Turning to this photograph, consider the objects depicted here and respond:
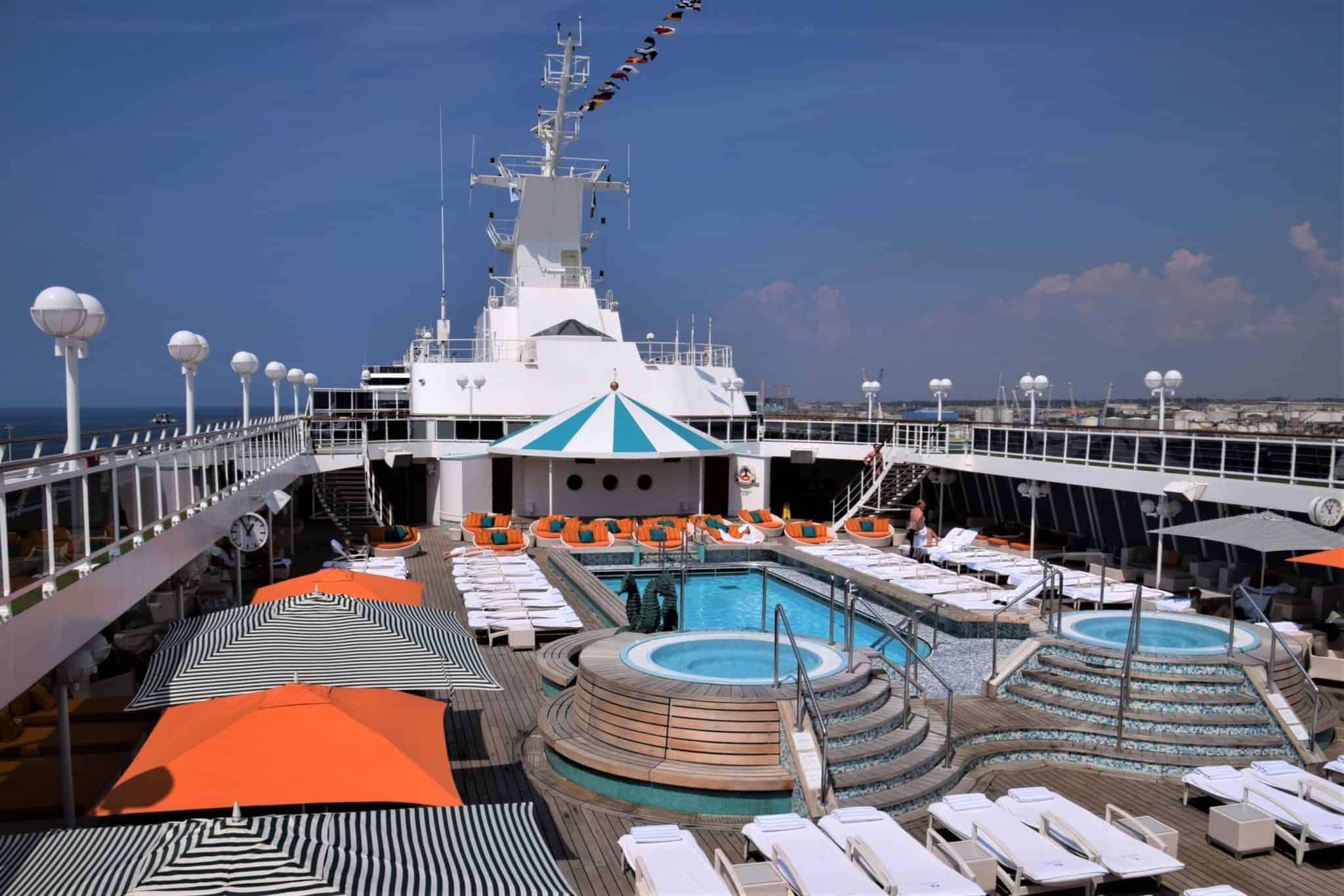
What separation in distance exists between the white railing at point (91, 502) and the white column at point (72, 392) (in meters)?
0.15

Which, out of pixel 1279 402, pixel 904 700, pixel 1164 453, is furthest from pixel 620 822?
pixel 1279 402

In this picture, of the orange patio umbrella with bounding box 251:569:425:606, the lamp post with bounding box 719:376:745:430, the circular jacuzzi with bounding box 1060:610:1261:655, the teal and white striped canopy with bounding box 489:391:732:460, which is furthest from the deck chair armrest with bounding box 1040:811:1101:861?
the lamp post with bounding box 719:376:745:430

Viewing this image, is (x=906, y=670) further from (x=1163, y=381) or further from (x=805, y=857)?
(x=1163, y=381)

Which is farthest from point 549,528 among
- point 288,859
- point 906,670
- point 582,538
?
point 288,859

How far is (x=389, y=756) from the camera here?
15.5ft

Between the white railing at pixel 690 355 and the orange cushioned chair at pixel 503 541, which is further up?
the white railing at pixel 690 355

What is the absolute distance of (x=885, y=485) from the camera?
19.4 m

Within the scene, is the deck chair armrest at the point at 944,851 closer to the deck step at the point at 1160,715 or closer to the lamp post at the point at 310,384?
the deck step at the point at 1160,715

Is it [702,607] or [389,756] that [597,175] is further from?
[389,756]

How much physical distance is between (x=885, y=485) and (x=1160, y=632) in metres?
9.85

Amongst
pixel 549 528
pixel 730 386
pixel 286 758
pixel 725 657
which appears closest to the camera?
pixel 286 758

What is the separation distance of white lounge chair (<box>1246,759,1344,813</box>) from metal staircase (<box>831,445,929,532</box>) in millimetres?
11966

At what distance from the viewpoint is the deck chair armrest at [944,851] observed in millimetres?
5211

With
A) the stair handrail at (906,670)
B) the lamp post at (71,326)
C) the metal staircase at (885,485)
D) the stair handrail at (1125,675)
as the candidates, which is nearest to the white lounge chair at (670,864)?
the stair handrail at (906,670)
